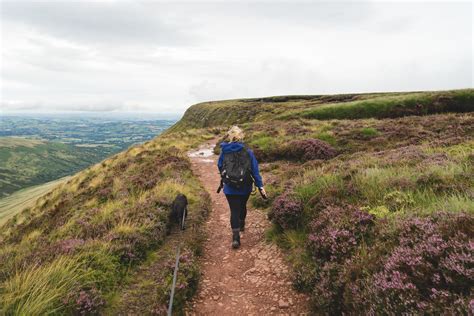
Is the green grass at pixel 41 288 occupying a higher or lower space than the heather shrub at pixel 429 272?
lower

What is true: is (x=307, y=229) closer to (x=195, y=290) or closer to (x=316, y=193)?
(x=316, y=193)

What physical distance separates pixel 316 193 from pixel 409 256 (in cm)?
393

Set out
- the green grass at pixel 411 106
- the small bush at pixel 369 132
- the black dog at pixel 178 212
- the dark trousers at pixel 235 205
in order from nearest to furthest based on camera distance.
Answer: the dark trousers at pixel 235 205
the black dog at pixel 178 212
the small bush at pixel 369 132
the green grass at pixel 411 106

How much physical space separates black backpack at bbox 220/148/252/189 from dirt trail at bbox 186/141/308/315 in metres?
1.76

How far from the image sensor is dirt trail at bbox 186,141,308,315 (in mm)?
5312


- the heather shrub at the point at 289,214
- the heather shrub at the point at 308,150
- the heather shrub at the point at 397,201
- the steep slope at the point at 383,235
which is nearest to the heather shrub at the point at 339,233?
the steep slope at the point at 383,235

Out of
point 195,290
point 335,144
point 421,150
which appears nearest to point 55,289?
point 195,290

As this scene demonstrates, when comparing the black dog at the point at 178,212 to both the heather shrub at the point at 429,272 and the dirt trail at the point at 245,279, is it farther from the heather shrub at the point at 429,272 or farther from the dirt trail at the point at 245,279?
the heather shrub at the point at 429,272

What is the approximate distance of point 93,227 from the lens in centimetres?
794

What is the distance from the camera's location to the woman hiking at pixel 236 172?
716 cm

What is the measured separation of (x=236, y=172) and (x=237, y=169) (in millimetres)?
79

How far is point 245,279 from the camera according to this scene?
20.5 ft

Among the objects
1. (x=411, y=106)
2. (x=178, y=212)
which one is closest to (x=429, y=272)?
(x=178, y=212)

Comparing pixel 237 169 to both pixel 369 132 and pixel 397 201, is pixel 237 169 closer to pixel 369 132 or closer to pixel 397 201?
pixel 397 201
